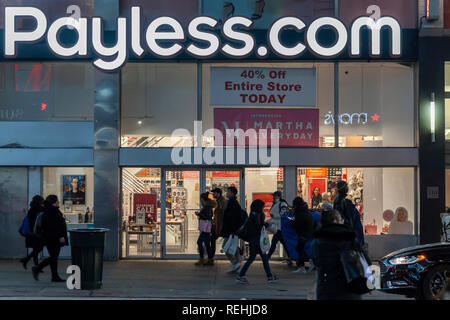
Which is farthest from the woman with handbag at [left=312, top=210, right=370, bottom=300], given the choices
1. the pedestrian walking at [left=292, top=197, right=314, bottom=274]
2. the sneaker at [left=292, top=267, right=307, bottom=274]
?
the sneaker at [left=292, top=267, right=307, bottom=274]

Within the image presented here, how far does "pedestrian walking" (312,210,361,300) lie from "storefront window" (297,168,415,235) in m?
8.50

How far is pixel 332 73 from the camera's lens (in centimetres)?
1603

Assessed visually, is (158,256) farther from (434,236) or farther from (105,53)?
(434,236)

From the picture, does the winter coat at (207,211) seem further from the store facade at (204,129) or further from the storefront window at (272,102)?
the storefront window at (272,102)

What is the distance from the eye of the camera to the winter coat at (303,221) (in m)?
13.4

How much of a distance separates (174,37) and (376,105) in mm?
5311

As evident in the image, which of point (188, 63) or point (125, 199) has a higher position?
point (188, 63)

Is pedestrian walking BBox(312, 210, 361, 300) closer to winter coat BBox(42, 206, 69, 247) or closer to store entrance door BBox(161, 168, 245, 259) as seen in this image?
winter coat BBox(42, 206, 69, 247)

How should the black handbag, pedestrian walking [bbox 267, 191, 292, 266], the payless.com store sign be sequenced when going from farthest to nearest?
the payless.com store sign < pedestrian walking [bbox 267, 191, 292, 266] < the black handbag

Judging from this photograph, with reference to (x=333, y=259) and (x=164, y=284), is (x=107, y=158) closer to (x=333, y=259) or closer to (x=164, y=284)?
(x=164, y=284)

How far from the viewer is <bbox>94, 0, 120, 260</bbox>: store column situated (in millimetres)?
15641

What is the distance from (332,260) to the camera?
7.32 metres

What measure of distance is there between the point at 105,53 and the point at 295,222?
19.8 ft
